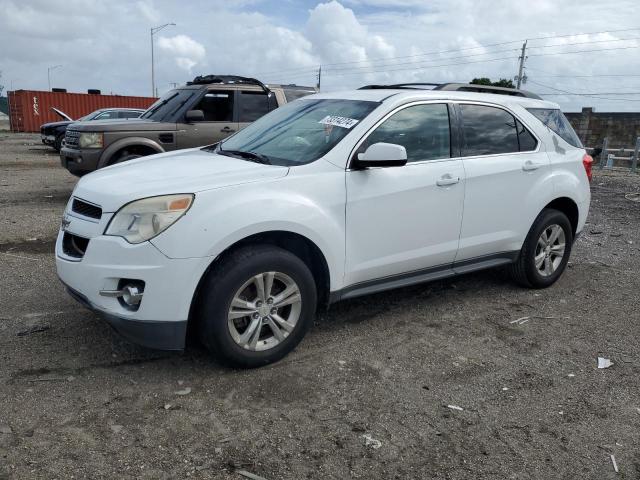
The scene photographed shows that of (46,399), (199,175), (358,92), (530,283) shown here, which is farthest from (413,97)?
(46,399)

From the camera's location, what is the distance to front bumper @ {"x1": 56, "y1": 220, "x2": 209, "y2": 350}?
10.4ft

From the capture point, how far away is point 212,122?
29.1 feet

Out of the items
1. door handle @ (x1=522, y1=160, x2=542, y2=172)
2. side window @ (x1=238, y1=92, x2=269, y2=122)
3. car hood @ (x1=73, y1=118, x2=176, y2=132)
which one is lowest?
door handle @ (x1=522, y1=160, x2=542, y2=172)

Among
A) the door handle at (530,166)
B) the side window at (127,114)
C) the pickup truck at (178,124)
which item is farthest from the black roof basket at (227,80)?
the side window at (127,114)

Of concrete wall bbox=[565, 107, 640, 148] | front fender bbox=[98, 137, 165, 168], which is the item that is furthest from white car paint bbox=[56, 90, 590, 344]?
concrete wall bbox=[565, 107, 640, 148]

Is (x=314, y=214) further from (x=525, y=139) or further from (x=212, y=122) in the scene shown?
(x=212, y=122)

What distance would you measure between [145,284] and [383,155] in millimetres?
1713

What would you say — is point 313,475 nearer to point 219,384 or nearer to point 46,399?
point 219,384

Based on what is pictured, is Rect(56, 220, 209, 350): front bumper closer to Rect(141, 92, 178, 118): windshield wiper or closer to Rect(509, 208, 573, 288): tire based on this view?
Rect(509, 208, 573, 288): tire

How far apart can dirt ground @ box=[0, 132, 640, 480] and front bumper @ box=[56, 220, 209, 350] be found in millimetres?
384

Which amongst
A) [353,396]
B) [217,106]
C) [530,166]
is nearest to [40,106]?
[217,106]

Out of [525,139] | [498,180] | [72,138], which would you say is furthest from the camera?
[72,138]

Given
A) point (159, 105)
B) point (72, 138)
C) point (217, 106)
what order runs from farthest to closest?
point (159, 105)
point (217, 106)
point (72, 138)

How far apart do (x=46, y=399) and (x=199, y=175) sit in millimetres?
1563
